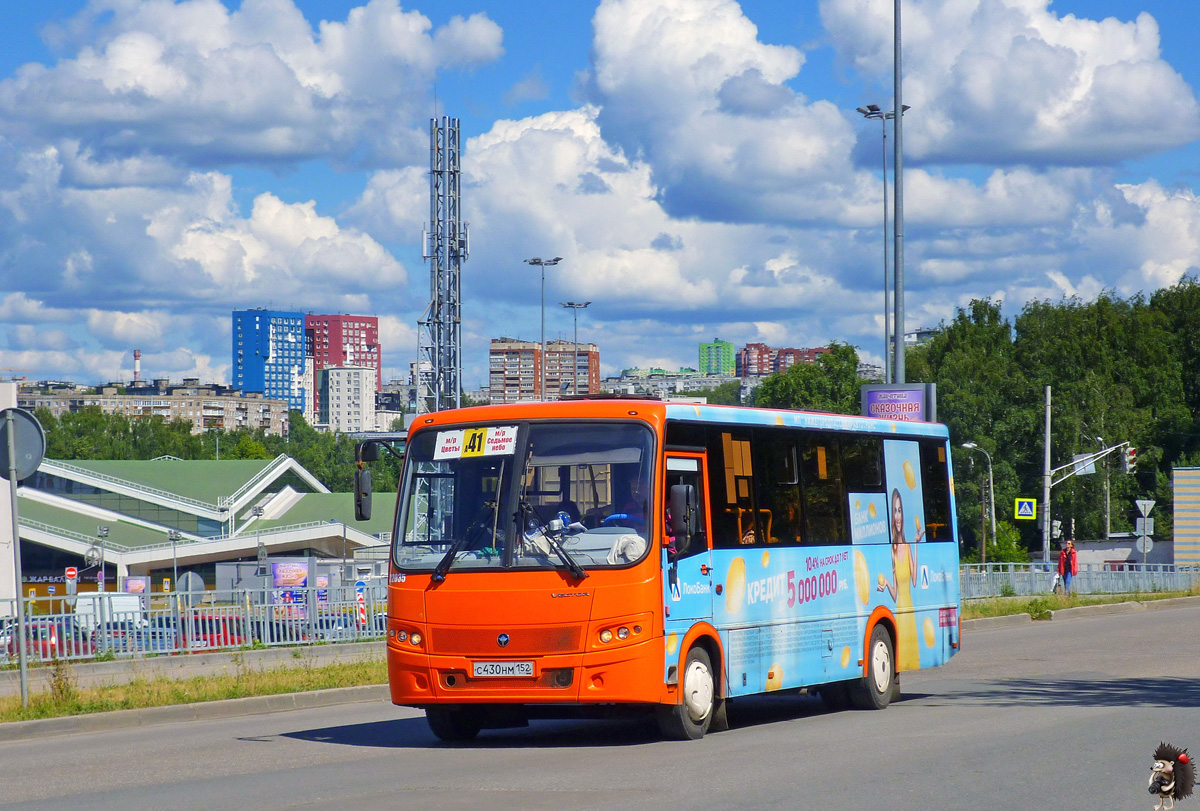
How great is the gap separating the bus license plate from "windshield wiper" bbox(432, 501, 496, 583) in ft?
2.49

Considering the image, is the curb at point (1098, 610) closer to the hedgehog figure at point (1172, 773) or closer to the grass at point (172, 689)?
the grass at point (172, 689)

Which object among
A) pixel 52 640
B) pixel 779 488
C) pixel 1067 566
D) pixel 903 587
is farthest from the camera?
pixel 1067 566

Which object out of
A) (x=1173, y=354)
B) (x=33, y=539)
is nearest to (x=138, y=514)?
(x=33, y=539)

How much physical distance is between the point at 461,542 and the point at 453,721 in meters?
1.63

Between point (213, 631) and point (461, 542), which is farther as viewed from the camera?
point (213, 631)

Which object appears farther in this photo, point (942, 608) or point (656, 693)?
point (942, 608)

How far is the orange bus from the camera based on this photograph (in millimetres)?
11305

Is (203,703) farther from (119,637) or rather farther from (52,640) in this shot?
(119,637)

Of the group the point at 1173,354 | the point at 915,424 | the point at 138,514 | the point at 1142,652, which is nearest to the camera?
the point at 915,424

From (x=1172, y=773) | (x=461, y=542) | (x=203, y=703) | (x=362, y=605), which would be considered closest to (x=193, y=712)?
(x=203, y=703)

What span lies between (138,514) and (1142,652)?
76.9 metres

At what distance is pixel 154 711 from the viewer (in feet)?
49.7

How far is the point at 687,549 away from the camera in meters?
11.9

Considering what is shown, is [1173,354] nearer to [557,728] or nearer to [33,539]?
[33,539]
